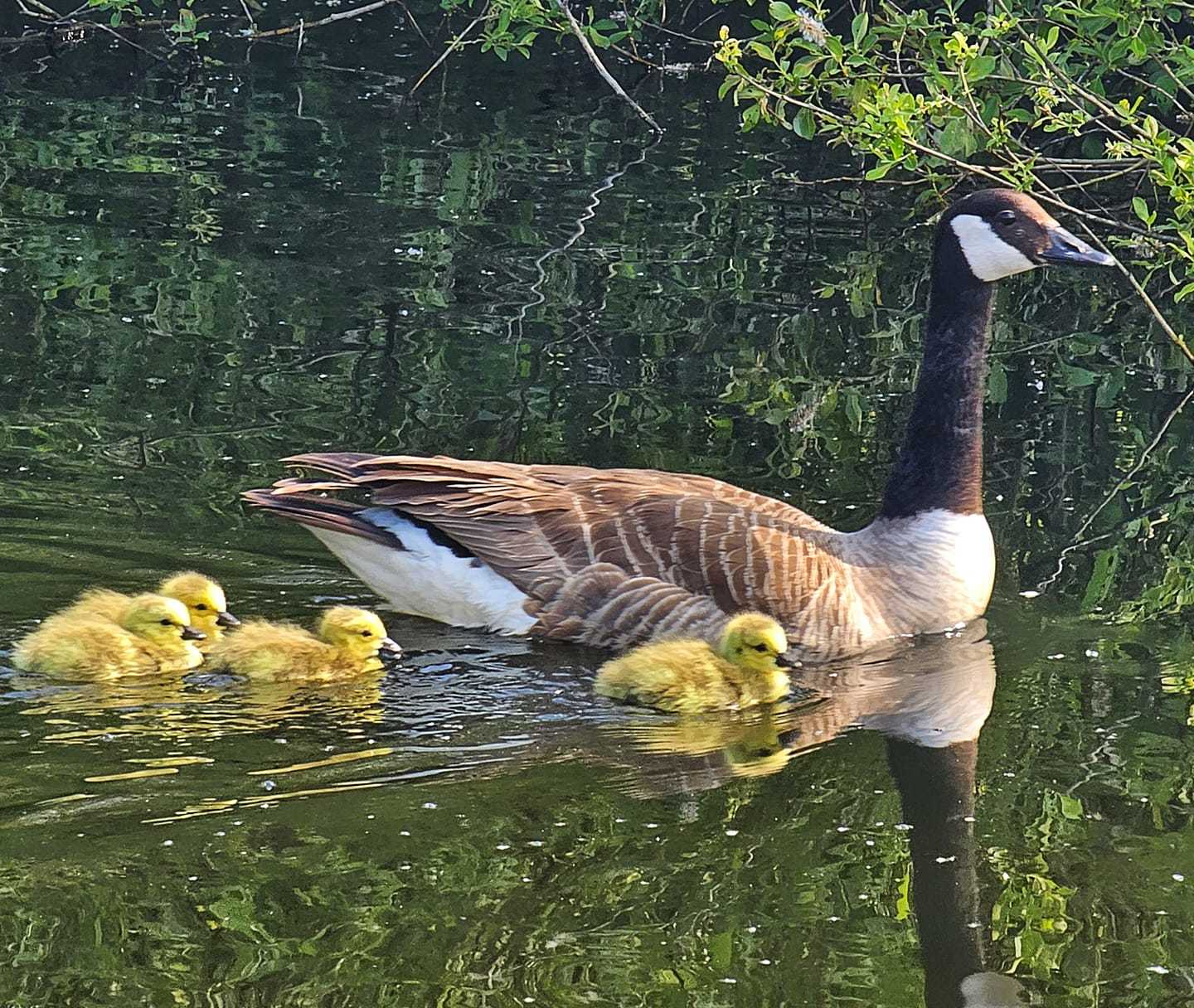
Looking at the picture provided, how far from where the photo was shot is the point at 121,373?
36.3 ft

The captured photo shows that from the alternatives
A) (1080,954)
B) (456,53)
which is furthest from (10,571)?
(456,53)

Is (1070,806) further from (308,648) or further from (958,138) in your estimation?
(958,138)

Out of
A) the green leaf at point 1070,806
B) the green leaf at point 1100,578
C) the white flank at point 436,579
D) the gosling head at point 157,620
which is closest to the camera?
the green leaf at point 1070,806

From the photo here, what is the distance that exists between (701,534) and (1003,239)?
1.91m

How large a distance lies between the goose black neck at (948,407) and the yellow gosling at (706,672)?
132 centimetres

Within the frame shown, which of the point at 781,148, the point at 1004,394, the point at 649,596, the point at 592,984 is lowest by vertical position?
the point at 592,984

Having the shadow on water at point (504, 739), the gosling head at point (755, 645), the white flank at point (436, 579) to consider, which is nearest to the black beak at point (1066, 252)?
the shadow on water at point (504, 739)

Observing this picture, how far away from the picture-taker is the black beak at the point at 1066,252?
8.53 m

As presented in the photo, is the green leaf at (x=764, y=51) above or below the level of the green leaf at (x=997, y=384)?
above

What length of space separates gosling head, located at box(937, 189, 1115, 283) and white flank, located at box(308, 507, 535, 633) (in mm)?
2451

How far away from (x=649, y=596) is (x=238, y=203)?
335 inches

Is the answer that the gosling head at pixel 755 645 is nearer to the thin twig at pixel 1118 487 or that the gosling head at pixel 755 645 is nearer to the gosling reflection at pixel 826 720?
the gosling reflection at pixel 826 720

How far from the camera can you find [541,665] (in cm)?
789

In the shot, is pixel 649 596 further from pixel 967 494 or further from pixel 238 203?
pixel 238 203
